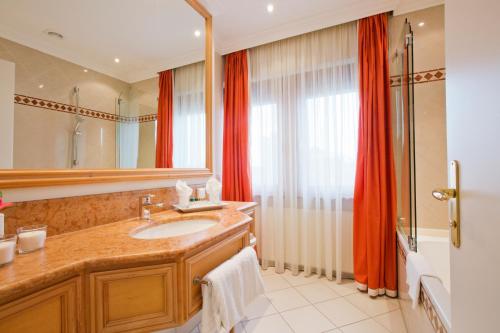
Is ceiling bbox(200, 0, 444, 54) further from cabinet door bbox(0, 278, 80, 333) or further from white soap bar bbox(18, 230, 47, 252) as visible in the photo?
cabinet door bbox(0, 278, 80, 333)

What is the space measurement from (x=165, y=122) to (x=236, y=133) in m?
1.06

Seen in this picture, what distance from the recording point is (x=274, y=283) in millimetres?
2211

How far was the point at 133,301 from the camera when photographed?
0.79 metres

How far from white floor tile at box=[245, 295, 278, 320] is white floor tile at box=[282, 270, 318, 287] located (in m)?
0.39

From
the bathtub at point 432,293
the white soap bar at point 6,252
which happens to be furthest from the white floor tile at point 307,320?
the white soap bar at point 6,252

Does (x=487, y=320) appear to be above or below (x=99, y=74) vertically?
below

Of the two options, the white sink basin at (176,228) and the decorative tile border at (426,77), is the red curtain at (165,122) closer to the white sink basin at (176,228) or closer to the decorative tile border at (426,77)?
the white sink basin at (176,228)

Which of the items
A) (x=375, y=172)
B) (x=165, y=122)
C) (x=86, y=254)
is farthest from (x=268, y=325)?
(x=165, y=122)

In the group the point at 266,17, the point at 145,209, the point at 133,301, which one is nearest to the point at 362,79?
the point at 266,17

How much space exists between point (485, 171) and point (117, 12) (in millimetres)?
1793

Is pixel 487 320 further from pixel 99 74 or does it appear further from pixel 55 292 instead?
pixel 99 74

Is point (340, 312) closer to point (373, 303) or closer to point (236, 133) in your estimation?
point (373, 303)

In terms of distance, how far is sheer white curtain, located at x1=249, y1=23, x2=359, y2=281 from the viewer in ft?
7.17

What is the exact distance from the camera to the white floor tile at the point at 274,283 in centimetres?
213
